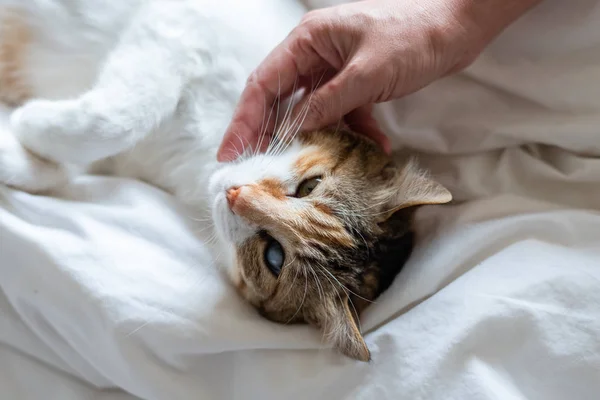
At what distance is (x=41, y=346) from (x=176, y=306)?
0.37 metres

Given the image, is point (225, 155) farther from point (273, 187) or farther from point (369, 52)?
point (369, 52)

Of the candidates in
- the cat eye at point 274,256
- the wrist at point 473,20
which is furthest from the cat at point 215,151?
the wrist at point 473,20

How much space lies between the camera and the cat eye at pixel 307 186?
115 centimetres

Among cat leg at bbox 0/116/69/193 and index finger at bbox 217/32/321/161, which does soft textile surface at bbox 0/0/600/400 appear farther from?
index finger at bbox 217/32/321/161

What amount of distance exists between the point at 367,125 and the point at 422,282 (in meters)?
0.43

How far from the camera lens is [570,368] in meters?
1.00

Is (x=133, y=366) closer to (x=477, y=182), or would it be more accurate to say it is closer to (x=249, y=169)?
(x=249, y=169)

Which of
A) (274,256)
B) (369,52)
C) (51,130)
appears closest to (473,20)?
(369,52)

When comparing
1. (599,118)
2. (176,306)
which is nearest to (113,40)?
(176,306)

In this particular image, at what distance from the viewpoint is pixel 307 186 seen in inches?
45.6

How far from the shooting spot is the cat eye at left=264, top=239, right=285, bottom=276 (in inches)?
44.3

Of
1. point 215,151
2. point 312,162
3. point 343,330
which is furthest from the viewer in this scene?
point 215,151

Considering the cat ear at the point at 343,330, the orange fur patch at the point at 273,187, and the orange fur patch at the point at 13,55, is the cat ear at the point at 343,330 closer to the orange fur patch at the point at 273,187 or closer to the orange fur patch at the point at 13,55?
the orange fur patch at the point at 273,187

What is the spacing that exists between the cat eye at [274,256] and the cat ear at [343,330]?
0.46ft
